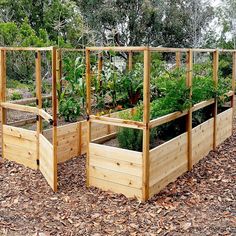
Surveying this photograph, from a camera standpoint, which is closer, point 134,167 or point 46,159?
point 134,167

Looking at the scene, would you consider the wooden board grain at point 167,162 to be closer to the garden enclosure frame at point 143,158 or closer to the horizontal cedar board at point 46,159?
the garden enclosure frame at point 143,158

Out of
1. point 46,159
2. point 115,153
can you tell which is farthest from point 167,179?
point 46,159

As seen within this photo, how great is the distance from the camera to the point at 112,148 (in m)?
4.20

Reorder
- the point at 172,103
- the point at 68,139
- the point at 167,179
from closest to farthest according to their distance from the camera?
1. the point at 167,179
2. the point at 172,103
3. the point at 68,139

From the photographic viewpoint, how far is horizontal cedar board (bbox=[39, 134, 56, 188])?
4.34 metres

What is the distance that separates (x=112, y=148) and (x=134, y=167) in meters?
0.33

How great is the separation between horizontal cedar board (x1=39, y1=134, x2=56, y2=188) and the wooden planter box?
42 centimetres

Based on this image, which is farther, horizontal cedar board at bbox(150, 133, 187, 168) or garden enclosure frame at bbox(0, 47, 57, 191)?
garden enclosure frame at bbox(0, 47, 57, 191)

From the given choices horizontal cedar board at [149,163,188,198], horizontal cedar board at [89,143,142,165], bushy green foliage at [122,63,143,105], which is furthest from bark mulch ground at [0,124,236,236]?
bushy green foliage at [122,63,143,105]

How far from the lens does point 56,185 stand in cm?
433

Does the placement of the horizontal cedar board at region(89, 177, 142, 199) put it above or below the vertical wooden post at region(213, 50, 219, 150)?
below

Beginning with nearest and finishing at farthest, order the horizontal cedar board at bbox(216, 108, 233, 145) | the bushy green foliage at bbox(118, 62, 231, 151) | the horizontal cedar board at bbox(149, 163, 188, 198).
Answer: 1. the horizontal cedar board at bbox(149, 163, 188, 198)
2. the bushy green foliage at bbox(118, 62, 231, 151)
3. the horizontal cedar board at bbox(216, 108, 233, 145)

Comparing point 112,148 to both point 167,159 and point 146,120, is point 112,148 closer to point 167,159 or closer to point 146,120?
point 146,120

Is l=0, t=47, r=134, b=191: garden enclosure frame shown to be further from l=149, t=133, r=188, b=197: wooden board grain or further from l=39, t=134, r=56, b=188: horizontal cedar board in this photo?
l=149, t=133, r=188, b=197: wooden board grain
